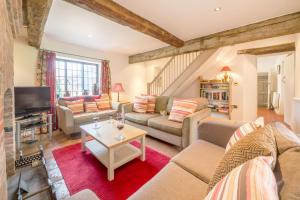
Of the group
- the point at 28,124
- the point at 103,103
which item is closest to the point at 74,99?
the point at 103,103

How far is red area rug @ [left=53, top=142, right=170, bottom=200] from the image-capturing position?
1575 mm

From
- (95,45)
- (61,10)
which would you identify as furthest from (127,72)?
(61,10)

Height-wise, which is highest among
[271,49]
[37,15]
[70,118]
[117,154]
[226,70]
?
[271,49]

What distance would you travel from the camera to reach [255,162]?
626mm

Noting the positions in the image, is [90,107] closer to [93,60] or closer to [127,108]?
[127,108]

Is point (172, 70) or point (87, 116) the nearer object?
point (87, 116)

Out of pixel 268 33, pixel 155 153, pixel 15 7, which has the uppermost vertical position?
pixel 268 33

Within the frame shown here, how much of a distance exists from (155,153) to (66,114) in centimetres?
202

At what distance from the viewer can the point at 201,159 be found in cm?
134

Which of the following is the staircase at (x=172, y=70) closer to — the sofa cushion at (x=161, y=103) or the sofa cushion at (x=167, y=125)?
the sofa cushion at (x=161, y=103)

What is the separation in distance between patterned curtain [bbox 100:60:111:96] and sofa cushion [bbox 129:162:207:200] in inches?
151

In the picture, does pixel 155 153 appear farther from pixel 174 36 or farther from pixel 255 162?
pixel 174 36

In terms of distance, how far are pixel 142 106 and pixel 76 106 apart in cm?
164

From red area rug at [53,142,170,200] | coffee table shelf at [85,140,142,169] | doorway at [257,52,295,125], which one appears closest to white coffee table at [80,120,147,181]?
coffee table shelf at [85,140,142,169]
